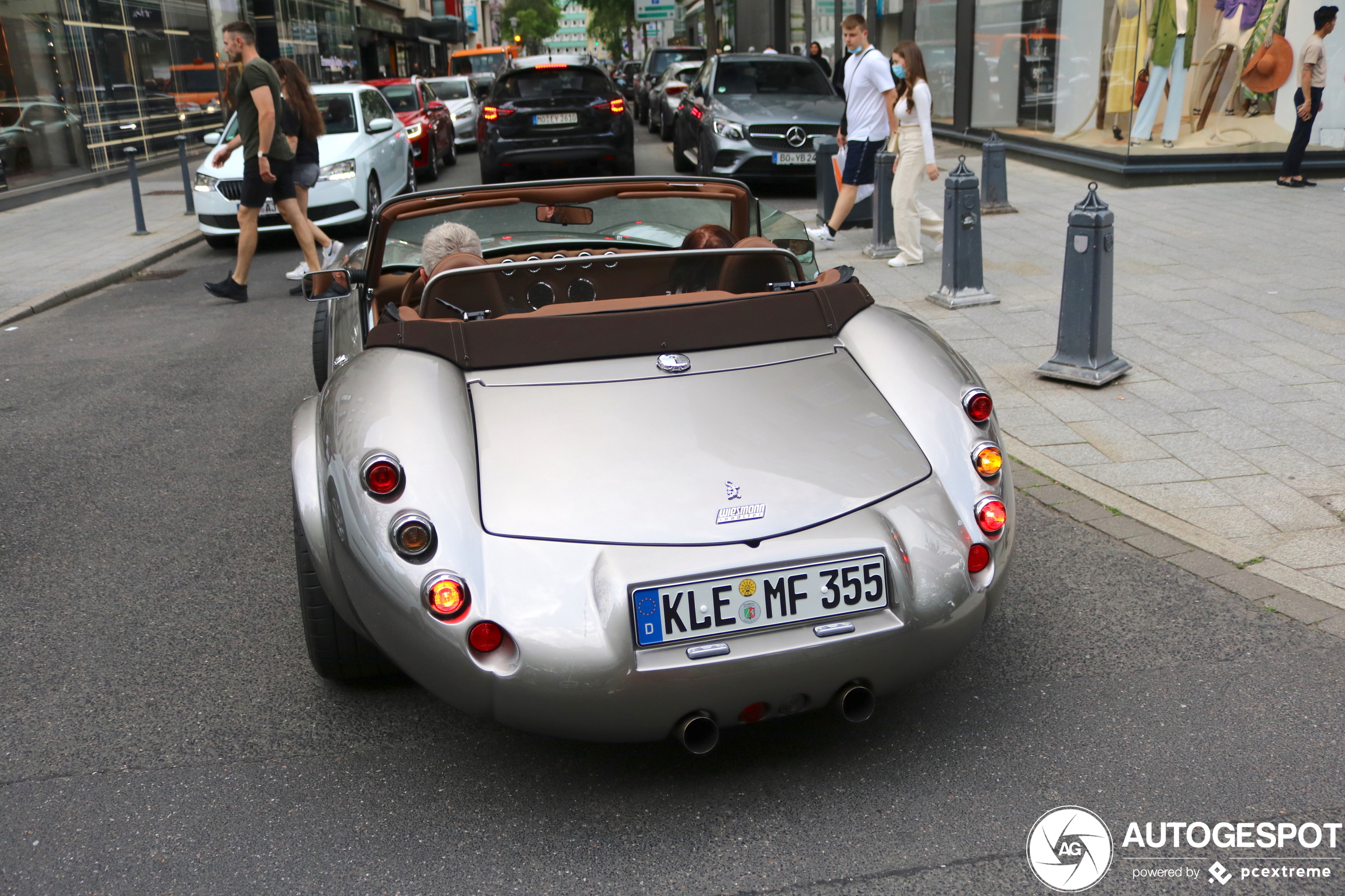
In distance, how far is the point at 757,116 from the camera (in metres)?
13.4

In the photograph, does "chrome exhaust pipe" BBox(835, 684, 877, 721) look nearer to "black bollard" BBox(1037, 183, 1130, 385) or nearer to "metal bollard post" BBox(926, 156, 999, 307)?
"black bollard" BBox(1037, 183, 1130, 385)

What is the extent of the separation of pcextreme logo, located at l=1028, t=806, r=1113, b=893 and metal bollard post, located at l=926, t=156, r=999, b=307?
5.63 meters

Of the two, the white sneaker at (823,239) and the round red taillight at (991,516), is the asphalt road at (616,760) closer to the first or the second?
the round red taillight at (991,516)

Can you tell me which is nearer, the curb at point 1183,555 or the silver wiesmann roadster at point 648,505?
the silver wiesmann roadster at point 648,505

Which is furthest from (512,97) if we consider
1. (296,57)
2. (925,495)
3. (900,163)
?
(296,57)

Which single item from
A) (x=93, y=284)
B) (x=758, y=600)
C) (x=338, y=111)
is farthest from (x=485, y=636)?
(x=338, y=111)

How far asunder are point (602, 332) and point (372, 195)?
10107 mm

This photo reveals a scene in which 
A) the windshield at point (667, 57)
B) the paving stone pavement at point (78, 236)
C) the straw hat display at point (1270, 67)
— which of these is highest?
the windshield at point (667, 57)

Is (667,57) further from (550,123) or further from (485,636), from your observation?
(485,636)

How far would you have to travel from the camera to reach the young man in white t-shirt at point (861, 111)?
9.41m

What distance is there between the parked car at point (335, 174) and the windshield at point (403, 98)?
4823mm

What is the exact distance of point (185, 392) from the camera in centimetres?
673

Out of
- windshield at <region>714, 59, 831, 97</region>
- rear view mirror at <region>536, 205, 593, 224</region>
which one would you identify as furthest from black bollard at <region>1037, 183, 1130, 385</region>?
windshield at <region>714, 59, 831, 97</region>

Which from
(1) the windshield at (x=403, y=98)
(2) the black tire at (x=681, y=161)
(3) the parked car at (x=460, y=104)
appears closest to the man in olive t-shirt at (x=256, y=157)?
(2) the black tire at (x=681, y=161)
